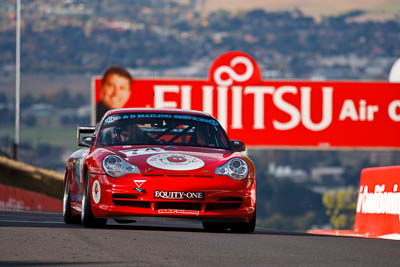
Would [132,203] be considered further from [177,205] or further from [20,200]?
[20,200]

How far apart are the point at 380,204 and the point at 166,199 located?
5.25m

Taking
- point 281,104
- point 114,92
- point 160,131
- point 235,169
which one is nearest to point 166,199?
point 235,169

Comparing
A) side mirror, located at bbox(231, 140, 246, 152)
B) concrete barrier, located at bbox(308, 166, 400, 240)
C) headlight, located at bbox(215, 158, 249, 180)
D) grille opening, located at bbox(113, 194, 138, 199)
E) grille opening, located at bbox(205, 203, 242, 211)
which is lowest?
concrete barrier, located at bbox(308, 166, 400, 240)

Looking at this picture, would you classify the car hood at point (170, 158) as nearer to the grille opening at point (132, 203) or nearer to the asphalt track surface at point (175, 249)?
the grille opening at point (132, 203)

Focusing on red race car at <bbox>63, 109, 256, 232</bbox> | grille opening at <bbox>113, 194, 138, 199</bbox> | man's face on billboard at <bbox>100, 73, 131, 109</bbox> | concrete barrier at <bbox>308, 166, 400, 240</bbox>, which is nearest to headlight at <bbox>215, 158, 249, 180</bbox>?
red race car at <bbox>63, 109, 256, 232</bbox>

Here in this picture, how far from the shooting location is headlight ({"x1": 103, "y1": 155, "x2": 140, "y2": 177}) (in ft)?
38.5

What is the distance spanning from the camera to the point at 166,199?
460 inches

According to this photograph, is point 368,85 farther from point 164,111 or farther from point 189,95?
point 164,111

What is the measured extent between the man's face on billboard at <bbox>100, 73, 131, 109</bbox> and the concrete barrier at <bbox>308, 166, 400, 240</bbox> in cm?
3289

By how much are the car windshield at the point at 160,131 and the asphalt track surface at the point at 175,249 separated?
111 cm

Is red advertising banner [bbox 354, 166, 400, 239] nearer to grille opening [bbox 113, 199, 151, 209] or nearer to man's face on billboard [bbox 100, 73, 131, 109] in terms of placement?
grille opening [bbox 113, 199, 151, 209]

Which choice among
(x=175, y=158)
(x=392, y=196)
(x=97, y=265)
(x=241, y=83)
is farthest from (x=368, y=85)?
(x=97, y=265)

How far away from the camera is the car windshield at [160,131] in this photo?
1273 cm

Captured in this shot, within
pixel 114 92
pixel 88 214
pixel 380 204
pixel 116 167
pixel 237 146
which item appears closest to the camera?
pixel 116 167
